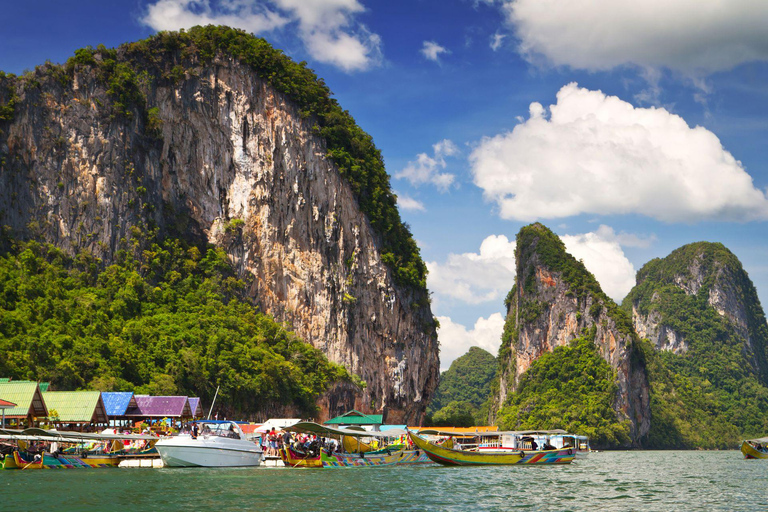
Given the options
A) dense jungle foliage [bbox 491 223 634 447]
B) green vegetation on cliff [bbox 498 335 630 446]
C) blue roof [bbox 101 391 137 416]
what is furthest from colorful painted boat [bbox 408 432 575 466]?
dense jungle foliage [bbox 491 223 634 447]

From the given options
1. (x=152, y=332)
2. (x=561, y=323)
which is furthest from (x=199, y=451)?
(x=561, y=323)

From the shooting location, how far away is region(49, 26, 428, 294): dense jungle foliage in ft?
267

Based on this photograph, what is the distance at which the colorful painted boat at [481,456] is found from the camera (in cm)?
4619

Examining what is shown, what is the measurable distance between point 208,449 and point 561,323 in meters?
123

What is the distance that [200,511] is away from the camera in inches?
973

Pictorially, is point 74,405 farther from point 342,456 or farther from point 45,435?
point 342,456

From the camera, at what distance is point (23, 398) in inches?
1742

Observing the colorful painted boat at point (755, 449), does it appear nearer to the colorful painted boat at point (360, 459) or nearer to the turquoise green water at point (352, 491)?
the turquoise green water at point (352, 491)

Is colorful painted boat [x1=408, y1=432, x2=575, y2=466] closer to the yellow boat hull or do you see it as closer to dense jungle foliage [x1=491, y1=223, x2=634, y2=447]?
the yellow boat hull

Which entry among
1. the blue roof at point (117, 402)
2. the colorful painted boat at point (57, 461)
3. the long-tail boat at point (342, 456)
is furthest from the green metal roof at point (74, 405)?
the long-tail boat at point (342, 456)

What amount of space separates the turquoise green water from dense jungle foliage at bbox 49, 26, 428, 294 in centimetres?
5240

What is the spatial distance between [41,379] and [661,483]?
137 feet

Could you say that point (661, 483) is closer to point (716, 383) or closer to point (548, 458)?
point (548, 458)

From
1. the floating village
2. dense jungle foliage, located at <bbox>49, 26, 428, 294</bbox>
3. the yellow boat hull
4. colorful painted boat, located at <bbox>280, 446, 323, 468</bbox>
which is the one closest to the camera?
the floating village
